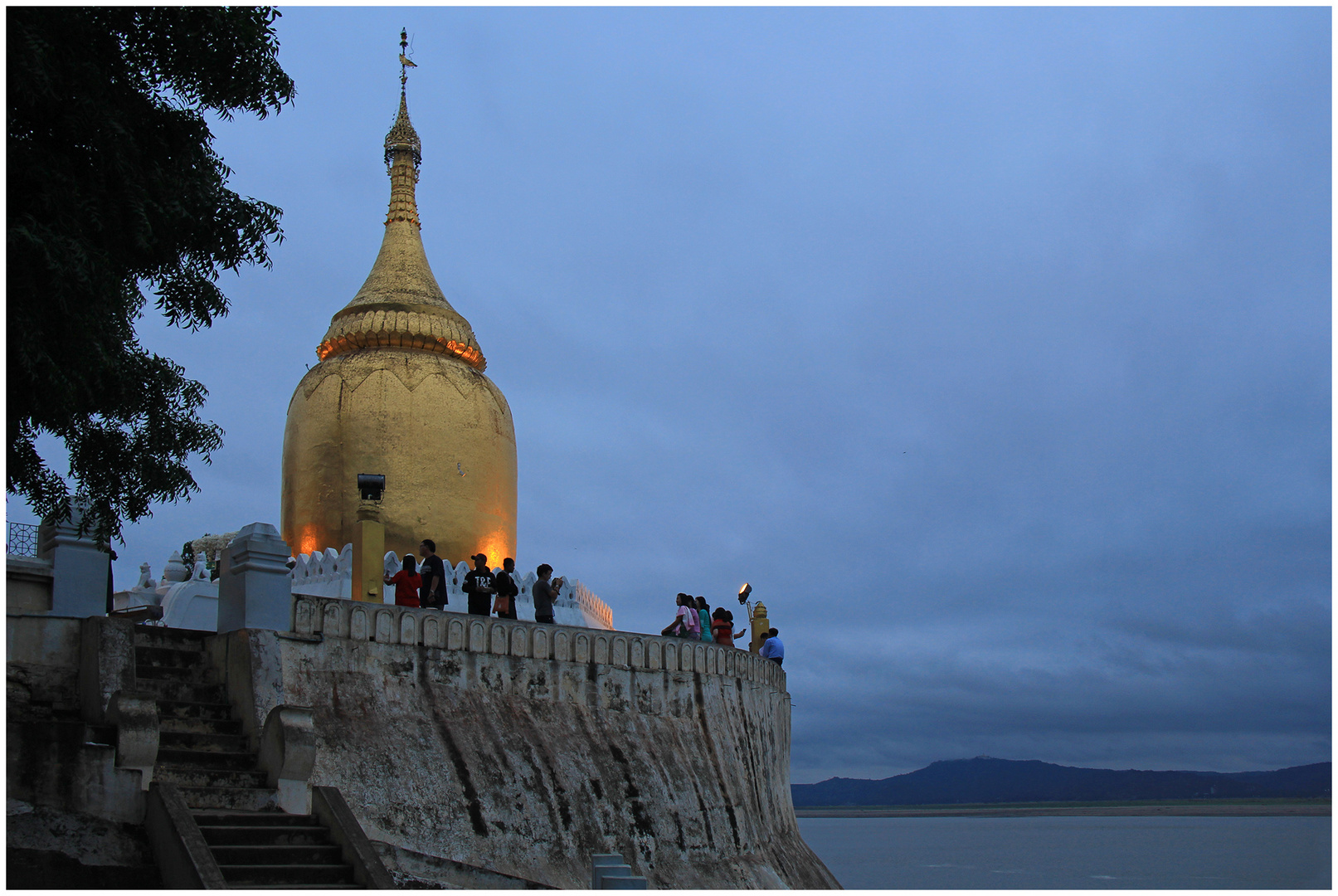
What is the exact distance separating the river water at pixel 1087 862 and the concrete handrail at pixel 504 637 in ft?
49.2

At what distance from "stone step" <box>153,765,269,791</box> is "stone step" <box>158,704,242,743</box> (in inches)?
21.9

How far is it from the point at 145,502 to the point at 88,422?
0.74m

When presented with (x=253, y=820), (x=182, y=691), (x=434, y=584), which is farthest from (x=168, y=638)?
(x=434, y=584)

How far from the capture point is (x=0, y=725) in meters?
6.85

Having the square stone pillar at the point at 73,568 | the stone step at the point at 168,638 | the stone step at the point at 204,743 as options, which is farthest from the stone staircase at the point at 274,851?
the square stone pillar at the point at 73,568

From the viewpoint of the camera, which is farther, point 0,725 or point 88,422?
point 88,422

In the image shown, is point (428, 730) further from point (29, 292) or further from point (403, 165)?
point (403, 165)

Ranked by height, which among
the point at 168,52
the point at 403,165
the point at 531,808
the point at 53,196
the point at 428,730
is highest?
the point at 403,165

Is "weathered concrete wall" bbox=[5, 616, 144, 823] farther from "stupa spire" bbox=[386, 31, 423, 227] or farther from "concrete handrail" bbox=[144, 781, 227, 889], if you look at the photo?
"stupa spire" bbox=[386, 31, 423, 227]

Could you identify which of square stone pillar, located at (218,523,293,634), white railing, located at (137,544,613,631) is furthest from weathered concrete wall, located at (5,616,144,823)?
white railing, located at (137,544,613,631)

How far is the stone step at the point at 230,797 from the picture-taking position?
28.2 feet

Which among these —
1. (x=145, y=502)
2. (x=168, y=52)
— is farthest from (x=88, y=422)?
(x=168, y=52)

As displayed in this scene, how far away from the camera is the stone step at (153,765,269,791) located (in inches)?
340

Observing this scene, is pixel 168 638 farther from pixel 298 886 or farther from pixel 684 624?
pixel 684 624
